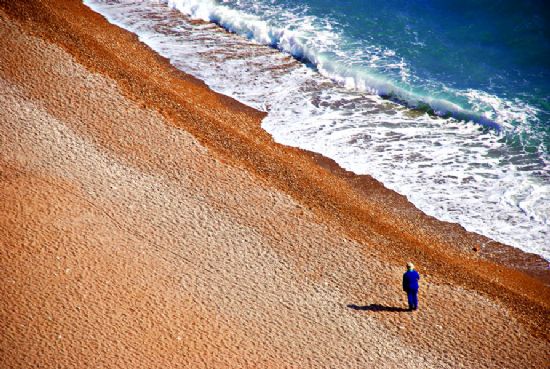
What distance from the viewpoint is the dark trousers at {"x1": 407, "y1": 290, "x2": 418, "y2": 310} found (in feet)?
44.9

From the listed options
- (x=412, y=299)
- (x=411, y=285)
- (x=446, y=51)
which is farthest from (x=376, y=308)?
(x=446, y=51)

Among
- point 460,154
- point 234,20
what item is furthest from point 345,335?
point 234,20

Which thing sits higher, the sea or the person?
the sea

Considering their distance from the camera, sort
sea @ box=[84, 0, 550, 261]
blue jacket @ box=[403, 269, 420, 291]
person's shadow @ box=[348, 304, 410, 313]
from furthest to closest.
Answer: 1. sea @ box=[84, 0, 550, 261]
2. person's shadow @ box=[348, 304, 410, 313]
3. blue jacket @ box=[403, 269, 420, 291]

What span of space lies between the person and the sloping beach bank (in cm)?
35

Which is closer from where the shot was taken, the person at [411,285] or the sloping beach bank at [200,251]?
the sloping beach bank at [200,251]

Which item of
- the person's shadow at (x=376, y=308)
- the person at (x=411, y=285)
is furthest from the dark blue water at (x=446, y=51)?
the person's shadow at (x=376, y=308)

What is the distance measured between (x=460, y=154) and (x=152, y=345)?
12802 millimetres

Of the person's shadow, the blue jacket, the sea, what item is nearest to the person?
the blue jacket

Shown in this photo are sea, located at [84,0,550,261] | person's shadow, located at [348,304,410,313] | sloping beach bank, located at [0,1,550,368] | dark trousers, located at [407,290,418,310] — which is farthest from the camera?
sea, located at [84,0,550,261]

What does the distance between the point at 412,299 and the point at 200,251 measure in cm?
503

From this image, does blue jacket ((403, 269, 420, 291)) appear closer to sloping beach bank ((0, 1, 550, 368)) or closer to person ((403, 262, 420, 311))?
person ((403, 262, 420, 311))

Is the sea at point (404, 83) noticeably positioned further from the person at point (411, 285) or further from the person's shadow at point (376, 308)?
the person's shadow at point (376, 308)

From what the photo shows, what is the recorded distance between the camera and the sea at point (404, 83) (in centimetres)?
1931
